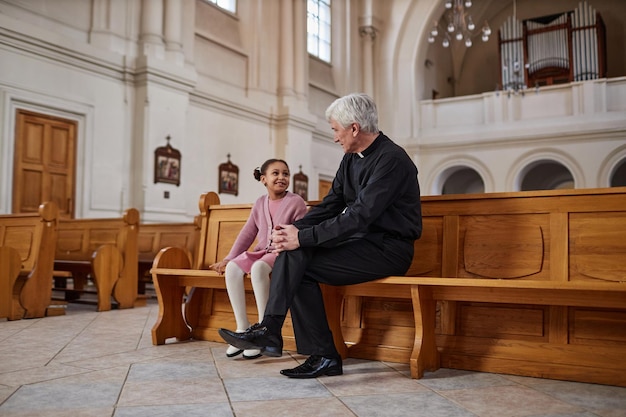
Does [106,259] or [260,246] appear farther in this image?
[106,259]

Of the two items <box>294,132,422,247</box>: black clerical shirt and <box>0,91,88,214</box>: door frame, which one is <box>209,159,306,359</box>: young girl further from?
<box>0,91,88,214</box>: door frame

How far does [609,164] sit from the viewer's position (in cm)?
1330

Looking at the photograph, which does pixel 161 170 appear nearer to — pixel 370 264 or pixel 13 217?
pixel 13 217

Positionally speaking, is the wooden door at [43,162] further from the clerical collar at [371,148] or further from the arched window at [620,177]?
the arched window at [620,177]

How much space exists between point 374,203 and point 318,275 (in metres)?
0.44

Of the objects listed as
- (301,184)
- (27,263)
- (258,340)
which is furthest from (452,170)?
(258,340)

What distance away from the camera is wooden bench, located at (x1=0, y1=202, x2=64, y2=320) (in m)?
4.88

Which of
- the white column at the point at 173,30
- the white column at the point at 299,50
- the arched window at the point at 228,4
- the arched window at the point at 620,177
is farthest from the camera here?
the arched window at the point at 620,177

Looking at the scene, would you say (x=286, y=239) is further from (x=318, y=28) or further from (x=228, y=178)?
(x=318, y=28)

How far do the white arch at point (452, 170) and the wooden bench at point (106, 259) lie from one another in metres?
10.1

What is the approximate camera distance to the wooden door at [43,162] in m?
8.05

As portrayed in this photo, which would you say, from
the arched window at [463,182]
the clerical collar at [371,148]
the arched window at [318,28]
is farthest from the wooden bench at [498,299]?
the arched window at [463,182]

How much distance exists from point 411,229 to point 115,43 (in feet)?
25.4

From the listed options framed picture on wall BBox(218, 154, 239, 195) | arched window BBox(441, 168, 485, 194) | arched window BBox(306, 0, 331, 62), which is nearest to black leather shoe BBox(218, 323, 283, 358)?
framed picture on wall BBox(218, 154, 239, 195)
